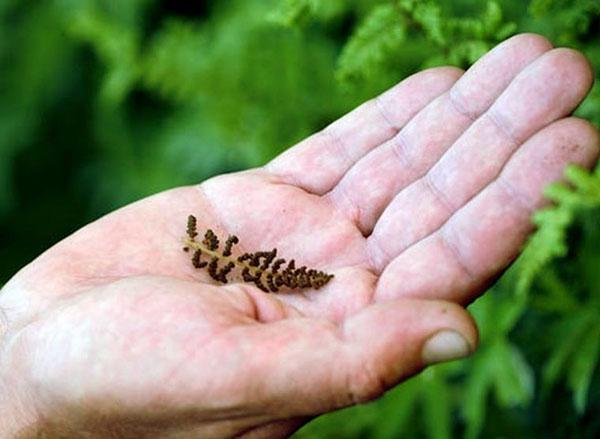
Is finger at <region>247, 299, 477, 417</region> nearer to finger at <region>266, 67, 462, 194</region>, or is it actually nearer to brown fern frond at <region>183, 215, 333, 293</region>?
brown fern frond at <region>183, 215, 333, 293</region>

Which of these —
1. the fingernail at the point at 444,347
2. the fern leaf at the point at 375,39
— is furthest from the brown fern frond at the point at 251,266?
the fern leaf at the point at 375,39

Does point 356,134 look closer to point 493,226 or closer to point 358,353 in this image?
point 493,226

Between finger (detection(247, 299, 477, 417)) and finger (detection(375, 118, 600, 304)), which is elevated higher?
finger (detection(375, 118, 600, 304))

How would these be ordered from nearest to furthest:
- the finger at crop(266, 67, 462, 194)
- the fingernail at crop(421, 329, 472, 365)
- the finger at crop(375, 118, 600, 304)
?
the fingernail at crop(421, 329, 472, 365)
the finger at crop(375, 118, 600, 304)
the finger at crop(266, 67, 462, 194)

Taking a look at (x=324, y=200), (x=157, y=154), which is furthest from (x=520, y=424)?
(x=157, y=154)

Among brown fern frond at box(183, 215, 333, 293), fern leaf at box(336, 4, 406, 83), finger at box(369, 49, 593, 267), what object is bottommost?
brown fern frond at box(183, 215, 333, 293)

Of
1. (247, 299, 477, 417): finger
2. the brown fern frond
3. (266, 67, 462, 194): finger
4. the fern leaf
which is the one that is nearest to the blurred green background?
the fern leaf

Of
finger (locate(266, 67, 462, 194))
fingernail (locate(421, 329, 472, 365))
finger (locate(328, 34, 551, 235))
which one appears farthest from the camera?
finger (locate(266, 67, 462, 194))
